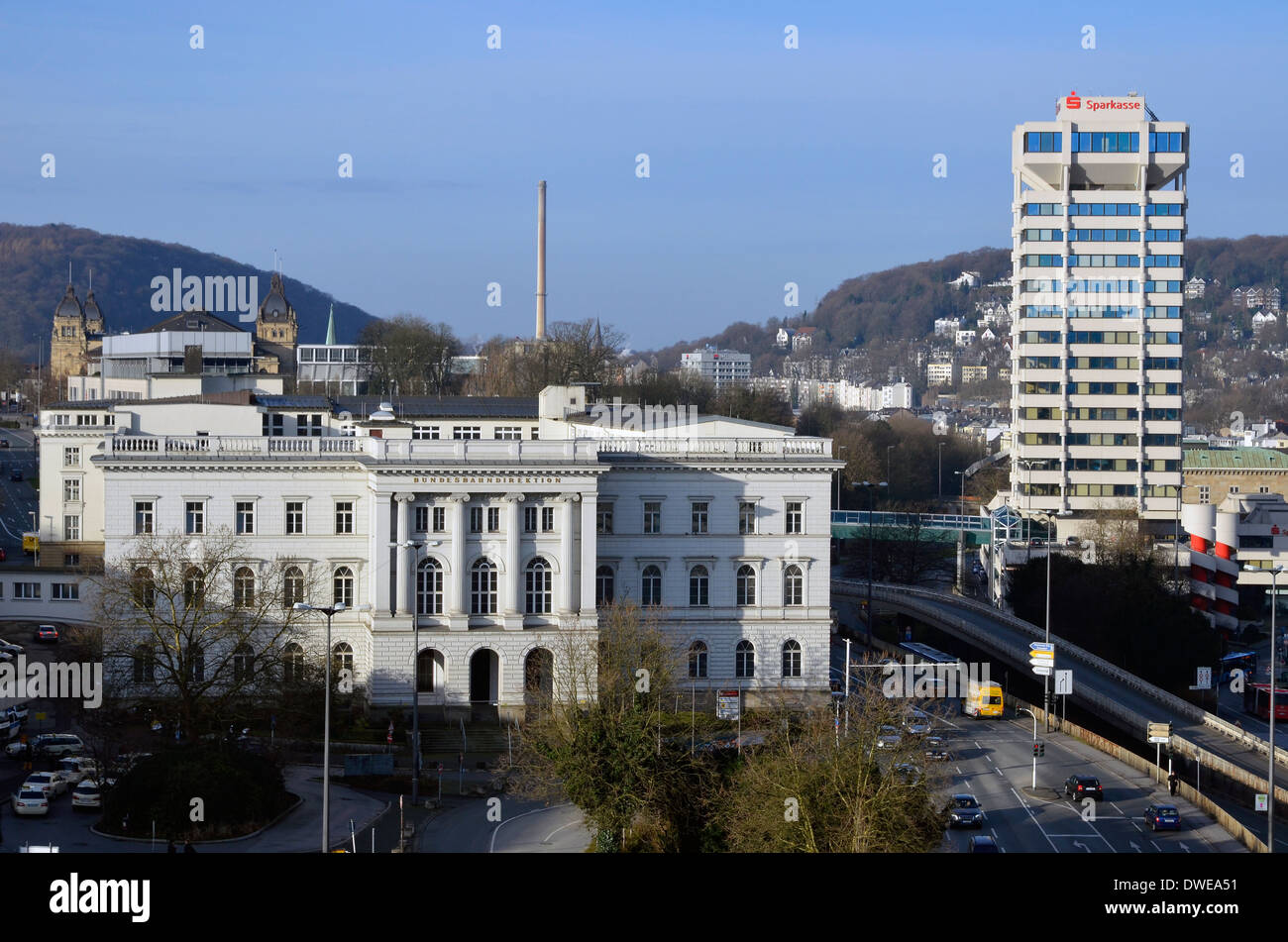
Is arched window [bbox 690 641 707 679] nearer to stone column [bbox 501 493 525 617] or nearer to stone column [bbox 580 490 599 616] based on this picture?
stone column [bbox 580 490 599 616]

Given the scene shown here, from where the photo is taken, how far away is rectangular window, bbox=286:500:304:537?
62562mm

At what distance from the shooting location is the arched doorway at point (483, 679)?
62000 mm

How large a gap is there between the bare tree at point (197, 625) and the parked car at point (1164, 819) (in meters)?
28.4

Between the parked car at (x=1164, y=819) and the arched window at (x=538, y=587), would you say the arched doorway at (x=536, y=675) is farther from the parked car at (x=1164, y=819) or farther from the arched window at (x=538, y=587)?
the parked car at (x=1164, y=819)

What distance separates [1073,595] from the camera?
94.8 metres

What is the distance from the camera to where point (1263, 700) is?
80750 mm

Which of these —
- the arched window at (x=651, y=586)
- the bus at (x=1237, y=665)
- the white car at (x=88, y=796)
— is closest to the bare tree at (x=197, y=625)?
the white car at (x=88, y=796)

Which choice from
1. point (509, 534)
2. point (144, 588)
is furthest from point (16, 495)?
point (509, 534)

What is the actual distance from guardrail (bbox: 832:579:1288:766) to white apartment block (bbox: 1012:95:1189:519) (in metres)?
33.2

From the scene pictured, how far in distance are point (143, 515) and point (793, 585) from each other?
25.4 metres

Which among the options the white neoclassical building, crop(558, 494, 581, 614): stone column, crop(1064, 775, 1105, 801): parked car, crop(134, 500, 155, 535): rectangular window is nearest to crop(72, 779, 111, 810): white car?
the white neoclassical building

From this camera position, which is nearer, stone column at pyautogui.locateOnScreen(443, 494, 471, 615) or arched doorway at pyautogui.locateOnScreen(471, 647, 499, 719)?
stone column at pyautogui.locateOnScreen(443, 494, 471, 615)
